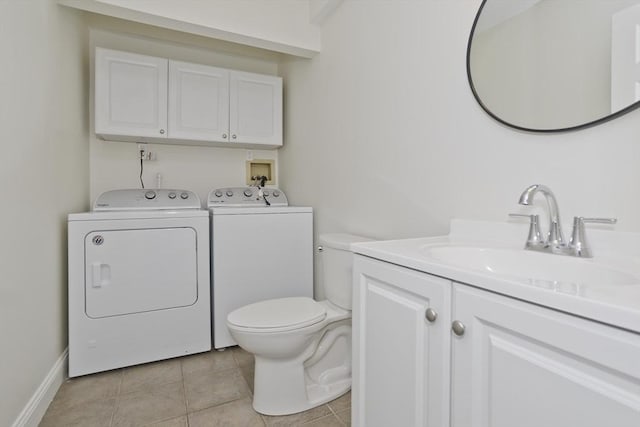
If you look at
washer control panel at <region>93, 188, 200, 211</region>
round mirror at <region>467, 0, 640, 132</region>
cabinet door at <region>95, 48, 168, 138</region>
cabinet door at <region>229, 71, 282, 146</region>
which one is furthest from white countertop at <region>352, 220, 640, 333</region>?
cabinet door at <region>95, 48, 168, 138</region>

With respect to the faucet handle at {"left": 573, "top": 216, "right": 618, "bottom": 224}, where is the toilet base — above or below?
below

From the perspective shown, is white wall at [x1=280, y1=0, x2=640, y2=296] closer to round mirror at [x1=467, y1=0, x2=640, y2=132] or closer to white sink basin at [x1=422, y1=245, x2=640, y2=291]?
round mirror at [x1=467, y1=0, x2=640, y2=132]

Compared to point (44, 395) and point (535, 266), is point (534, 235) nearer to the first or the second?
point (535, 266)

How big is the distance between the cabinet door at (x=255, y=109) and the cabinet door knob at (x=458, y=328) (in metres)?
2.31

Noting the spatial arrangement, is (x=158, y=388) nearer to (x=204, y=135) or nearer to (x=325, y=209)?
(x=325, y=209)

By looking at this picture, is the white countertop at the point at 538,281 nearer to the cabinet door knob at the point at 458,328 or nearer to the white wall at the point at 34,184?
the cabinet door knob at the point at 458,328

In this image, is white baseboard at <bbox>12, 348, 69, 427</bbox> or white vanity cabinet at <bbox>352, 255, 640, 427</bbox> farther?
white baseboard at <bbox>12, 348, 69, 427</bbox>

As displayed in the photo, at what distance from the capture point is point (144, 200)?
92.4 inches

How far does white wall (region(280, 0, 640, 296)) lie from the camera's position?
958 millimetres

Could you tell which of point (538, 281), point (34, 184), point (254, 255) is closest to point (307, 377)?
point (254, 255)

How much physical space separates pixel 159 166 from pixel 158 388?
1.71 metres

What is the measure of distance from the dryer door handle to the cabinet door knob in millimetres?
1974

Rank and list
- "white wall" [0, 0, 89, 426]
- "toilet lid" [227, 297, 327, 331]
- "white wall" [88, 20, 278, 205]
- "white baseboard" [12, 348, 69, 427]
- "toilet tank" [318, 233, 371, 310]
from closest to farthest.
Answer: "white wall" [0, 0, 89, 426] → "white baseboard" [12, 348, 69, 427] → "toilet lid" [227, 297, 327, 331] → "toilet tank" [318, 233, 371, 310] → "white wall" [88, 20, 278, 205]

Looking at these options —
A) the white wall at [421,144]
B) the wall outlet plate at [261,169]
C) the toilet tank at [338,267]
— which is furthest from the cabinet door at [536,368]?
the wall outlet plate at [261,169]
